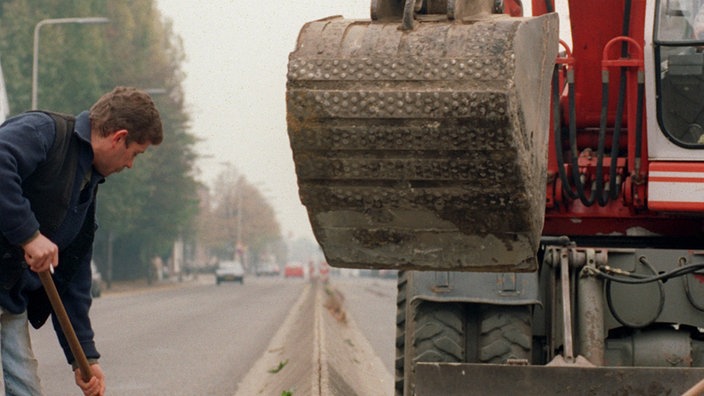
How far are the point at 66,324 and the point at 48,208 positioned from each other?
1.42 ft

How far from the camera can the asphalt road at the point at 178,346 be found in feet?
41.0

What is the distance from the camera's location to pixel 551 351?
746 cm

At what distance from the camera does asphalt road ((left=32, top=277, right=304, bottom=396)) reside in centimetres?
1238

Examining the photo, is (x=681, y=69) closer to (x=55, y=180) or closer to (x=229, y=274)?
(x=55, y=180)

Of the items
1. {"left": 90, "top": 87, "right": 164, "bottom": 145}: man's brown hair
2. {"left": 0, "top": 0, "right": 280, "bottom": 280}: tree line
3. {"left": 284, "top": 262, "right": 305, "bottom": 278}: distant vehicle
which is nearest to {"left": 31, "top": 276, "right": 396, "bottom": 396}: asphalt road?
{"left": 90, "top": 87, "right": 164, "bottom": 145}: man's brown hair

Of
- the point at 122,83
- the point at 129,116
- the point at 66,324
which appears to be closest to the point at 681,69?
the point at 129,116

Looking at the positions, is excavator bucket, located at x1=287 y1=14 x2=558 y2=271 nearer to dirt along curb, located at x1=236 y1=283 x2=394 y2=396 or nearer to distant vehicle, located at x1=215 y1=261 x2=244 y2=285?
dirt along curb, located at x1=236 y1=283 x2=394 y2=396

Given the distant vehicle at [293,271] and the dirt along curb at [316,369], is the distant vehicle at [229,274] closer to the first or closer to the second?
the distant vehicle at [293,271]

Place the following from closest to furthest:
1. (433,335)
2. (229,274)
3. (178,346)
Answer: (433,335) → (178,346) → (229,274)

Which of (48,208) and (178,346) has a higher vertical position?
(48,208)

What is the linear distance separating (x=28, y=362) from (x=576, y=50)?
4385 millimetres

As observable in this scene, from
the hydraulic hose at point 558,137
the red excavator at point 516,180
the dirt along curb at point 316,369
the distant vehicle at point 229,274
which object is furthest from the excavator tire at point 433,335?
the distant vehicle at point 229,274

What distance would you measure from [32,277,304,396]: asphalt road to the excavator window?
5.41 meters

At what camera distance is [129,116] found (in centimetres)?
467
